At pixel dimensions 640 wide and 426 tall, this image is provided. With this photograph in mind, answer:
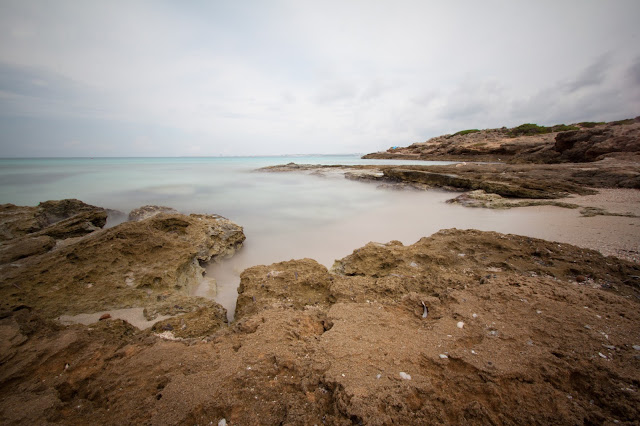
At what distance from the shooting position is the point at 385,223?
8.40 meters

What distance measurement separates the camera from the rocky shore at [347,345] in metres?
1.52

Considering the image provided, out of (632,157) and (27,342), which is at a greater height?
(632,157)

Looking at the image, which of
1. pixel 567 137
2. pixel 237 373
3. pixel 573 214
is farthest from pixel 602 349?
pixel 567 137

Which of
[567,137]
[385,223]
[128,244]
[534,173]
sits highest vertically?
[567,137]

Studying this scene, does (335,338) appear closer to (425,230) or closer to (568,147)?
(425,230)

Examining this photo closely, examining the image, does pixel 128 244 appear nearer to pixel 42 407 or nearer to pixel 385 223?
pixel 42 407

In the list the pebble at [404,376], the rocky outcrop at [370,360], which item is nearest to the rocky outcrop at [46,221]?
the rocky outcrop at [370,360]

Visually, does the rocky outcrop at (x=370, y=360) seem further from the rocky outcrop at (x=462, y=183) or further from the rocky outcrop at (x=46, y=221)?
the rocky outcrop at (x=462, y=183)

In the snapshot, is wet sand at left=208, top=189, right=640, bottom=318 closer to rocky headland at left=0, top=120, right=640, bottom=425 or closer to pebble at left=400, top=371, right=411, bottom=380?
rocky headland at left=0, top=120, right=640, bottom=425

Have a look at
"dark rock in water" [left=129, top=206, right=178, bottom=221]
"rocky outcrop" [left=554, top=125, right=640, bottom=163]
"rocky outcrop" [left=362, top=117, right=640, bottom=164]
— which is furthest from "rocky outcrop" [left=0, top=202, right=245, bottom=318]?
"rocky outcrop" [left=554, top=125, right=640, bottom=163]

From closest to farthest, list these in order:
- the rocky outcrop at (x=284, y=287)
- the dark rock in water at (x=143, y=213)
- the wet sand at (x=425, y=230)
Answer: the rocky outcrop at (x=284, y=287)
the wet sand at (x=425, y=230)
the dark rock in water at (x=143, y=213)

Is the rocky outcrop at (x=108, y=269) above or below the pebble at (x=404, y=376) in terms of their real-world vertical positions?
below

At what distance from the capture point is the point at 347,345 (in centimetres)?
201

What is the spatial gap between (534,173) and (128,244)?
17.8 meters
